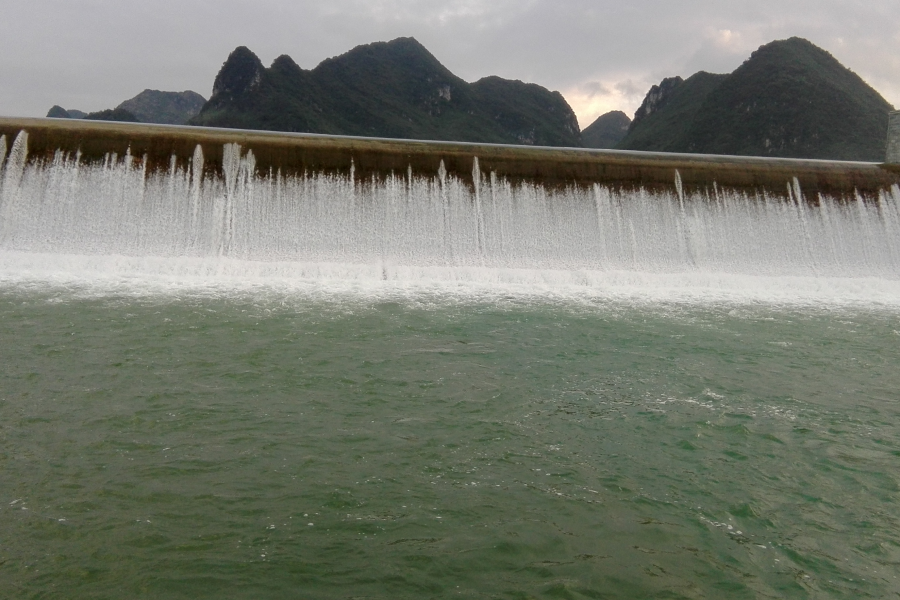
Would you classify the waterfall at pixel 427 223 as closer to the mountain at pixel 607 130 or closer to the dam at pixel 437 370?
the dam at pixel 437 370

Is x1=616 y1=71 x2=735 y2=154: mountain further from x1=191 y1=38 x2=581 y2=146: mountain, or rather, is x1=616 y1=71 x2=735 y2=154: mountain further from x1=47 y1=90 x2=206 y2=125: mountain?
x1=47 y1=90 x2=206 y2=125: mountain

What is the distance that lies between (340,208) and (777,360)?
929cm

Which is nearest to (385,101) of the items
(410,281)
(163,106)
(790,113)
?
(163,106)

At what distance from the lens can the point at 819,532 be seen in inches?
180

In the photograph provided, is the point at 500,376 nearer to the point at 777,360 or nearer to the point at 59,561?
the point at 777,360

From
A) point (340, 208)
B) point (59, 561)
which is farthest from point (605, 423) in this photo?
point (340, 208)

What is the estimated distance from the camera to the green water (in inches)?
155

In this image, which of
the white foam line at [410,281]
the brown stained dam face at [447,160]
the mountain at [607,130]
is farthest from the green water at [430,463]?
the mountain at [607,130]

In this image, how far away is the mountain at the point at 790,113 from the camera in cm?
5303

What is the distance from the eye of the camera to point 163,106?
366ft

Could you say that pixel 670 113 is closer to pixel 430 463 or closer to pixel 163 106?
pixel 163 106

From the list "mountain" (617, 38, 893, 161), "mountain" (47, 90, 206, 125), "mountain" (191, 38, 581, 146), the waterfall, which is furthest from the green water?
"mountain" (47, 90, 206, 125)

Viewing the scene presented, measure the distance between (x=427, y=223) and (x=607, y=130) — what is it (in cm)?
14843

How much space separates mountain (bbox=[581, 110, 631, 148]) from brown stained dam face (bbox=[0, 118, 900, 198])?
13498cm
